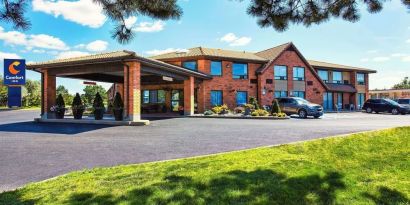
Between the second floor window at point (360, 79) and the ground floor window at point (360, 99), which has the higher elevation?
the second floor window at point (360, 79)

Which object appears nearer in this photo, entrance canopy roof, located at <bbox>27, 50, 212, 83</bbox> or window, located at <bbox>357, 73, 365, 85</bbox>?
entrance canopy roof, located at <bbox>27, 50, 212, 83</bbox>

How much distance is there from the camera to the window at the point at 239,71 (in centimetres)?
3003

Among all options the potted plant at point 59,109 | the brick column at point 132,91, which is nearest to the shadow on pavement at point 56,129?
the brick column at point 132,91

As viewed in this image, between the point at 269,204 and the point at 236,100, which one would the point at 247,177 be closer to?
the point at 269,204

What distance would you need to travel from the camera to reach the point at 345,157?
7543 mm

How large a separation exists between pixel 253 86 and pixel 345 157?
77.5 ft

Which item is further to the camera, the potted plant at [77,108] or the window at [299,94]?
the window at [299,94]

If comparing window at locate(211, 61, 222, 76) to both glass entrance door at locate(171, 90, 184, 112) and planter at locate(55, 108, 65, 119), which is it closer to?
glass entrance door at locate(171, 90, 184, 112)

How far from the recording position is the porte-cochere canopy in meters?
17.2

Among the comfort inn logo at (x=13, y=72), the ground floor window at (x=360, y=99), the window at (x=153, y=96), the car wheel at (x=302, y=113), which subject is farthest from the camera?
the ground floor window at (x=360, y=99)

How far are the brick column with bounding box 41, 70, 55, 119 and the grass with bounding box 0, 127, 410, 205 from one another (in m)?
16.0

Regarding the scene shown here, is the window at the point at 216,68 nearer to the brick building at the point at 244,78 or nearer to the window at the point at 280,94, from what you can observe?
the brick building at the point at 244,78

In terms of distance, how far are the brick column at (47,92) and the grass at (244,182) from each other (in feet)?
52.6

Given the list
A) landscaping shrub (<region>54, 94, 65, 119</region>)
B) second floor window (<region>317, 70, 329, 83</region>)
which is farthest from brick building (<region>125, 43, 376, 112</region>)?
landscaping shrub (<region>54, 94, 65, 119</region>)
